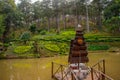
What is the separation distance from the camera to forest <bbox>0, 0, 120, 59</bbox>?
32.3 metres

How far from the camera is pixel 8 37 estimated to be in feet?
127

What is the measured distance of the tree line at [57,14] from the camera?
38250mm

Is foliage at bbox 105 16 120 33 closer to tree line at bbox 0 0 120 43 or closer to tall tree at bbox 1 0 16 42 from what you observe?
tree line at bbox 0 0 120 43

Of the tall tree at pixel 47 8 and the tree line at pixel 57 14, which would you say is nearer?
the tree line at pixel 57 14

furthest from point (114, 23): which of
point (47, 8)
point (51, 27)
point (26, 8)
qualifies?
point (26, 8)

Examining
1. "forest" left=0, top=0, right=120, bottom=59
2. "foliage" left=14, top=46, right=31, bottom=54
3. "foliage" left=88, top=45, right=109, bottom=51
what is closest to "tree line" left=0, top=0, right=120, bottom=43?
"forest" left=0, top=0, right=120, bottom=59

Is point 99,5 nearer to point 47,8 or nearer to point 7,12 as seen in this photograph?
point 47,8

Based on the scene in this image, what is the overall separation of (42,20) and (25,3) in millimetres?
5776

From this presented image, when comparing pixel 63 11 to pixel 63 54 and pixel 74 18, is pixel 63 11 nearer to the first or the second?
pixel 74 18

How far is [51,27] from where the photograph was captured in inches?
2303

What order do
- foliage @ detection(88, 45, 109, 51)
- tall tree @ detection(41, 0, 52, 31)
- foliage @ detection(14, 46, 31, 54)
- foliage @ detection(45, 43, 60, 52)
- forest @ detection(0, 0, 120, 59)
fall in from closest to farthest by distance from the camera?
1. foliage @ detection(14, 46, 31, 54)
2. foliage @ detection(45, 43, 60, 52)
3. forest @ detection(0, 0, 120, 59)
4. foliage @ detection(88, 45, 109, 51)
5. tall tree @ detection(41, 0, 52, 31)

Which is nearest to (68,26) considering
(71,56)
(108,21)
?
(108,21)

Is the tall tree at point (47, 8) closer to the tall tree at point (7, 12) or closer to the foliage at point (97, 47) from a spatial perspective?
the tall tree at point (7, 12)

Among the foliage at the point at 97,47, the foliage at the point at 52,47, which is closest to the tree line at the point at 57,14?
the foliage at the point at 52,47
